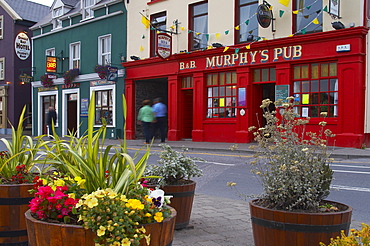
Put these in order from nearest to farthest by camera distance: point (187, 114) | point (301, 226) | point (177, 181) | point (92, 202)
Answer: point (92, 202) < point (301, 226) < point (177, 181) < point (187, 114)

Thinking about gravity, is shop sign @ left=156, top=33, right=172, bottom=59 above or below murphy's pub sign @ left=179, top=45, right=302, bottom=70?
above

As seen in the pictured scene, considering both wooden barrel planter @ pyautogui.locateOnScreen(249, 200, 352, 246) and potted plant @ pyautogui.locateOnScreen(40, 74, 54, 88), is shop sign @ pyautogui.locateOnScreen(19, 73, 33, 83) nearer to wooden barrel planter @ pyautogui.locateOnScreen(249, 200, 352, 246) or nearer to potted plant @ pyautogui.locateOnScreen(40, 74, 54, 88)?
potted plant @ pyautogui.locateOnScreen(40, 74, 54, 88)

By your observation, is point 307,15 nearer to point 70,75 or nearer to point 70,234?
point 70,75

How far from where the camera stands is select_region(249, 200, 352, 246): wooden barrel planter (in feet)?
10.4

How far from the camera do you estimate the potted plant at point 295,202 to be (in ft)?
10.5

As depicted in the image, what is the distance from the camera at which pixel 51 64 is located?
25531 mm

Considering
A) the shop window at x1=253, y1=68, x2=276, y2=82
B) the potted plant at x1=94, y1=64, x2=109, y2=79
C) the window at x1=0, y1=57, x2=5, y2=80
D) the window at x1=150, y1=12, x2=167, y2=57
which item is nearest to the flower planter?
the shop window at x1=253, y1=68, x2=276, y2=82

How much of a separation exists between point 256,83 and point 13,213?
562 inches

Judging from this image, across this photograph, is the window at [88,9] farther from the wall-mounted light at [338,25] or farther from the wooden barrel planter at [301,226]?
the wooden barrel planter at [301,226]

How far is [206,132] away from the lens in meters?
18.6

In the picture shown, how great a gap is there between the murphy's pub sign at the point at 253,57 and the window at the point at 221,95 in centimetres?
52

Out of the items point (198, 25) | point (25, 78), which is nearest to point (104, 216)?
point (198, 25)

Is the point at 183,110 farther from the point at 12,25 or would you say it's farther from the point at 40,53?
the point at 12,25

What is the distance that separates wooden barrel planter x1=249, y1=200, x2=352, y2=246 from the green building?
18323 mm
